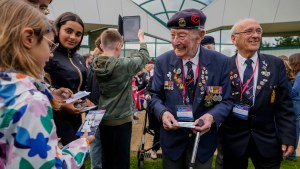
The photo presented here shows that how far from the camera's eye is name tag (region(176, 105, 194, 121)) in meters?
2.13

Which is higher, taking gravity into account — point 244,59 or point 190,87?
point 244,59

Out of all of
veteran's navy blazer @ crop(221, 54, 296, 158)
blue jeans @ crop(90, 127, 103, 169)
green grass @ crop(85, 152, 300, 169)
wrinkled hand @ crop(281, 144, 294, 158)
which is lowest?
green grass @ crop(85, 152, 300, 169)

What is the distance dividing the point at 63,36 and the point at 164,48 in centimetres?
1606

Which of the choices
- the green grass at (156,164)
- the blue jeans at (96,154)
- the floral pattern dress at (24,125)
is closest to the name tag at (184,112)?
the floral pattern dress at (24,125)

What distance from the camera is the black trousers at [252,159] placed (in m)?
2.57

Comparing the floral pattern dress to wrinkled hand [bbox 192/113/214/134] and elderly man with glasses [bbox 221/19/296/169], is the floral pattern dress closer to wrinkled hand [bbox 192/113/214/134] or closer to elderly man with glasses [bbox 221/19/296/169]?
wrinkled hand [bbox 192/113/214/134]

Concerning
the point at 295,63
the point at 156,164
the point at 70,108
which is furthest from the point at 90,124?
the point at 295,63

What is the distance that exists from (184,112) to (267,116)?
0.94m

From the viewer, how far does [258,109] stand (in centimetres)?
251

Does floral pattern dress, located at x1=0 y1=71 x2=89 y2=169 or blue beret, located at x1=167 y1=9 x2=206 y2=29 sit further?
blue beret, located at x1=167 y1=9 x2=206 y2=29

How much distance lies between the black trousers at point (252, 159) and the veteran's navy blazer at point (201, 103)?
1.75ft

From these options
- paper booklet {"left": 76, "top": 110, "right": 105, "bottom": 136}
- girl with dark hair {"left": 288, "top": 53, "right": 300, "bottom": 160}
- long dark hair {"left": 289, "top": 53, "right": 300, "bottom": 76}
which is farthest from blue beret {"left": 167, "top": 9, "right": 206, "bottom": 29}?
long dark hair {"left": 289, "top": 53, "right": 300, "bottom": 76}

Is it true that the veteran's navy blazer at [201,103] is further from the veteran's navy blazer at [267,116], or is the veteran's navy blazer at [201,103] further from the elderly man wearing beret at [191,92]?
the veteran's navy blazer at [267,116]

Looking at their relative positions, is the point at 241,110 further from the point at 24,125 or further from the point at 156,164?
the point at 156,164
